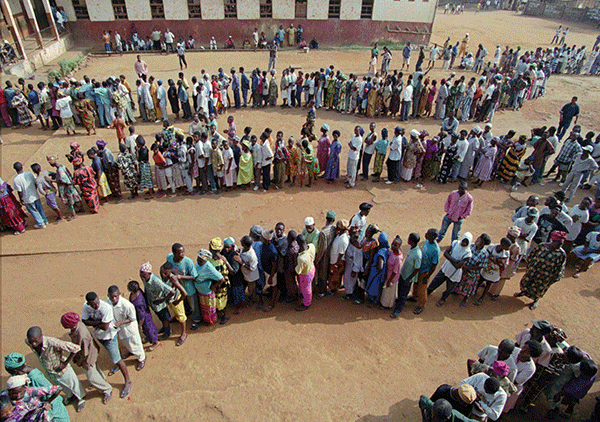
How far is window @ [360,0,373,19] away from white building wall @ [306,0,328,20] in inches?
93.0

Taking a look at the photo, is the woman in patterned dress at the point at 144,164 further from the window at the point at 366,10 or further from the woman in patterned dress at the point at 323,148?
the window at the point at 366,10

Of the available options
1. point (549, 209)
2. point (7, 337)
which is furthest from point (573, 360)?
point (7, 337)

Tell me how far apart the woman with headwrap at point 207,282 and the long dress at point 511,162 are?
27.2 ft

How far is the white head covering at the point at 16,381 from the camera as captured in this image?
3535 millimetres

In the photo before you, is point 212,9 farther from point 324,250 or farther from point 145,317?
point 145,317

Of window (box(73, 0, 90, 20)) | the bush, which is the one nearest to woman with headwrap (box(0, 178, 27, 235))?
the bush

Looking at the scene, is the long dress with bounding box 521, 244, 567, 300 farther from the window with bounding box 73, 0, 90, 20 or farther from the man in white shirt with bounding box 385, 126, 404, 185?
the window with bounding box 73, 0, 90, 20

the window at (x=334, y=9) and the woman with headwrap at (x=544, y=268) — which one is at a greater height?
the window at (x=334, y=9)

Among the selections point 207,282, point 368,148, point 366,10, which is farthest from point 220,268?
point 366,10

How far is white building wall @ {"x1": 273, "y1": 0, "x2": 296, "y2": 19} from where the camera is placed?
75.2 feet

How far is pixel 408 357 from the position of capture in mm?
5203

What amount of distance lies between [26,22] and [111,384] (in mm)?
23386

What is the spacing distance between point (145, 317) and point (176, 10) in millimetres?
22176

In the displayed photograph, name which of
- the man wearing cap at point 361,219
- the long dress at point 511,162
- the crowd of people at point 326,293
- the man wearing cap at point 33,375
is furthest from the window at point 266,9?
the man wearing cap at point 33,375
